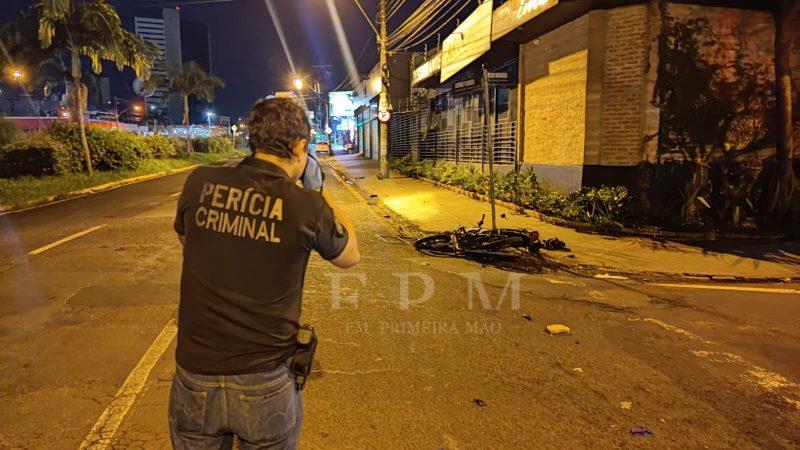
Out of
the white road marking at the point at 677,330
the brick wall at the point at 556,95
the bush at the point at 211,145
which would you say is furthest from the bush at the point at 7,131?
the white road marking at the point at 677,330

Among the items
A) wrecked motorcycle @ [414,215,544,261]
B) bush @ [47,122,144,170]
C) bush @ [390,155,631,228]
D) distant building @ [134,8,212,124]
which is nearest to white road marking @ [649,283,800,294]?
wrecked motorcycle @ [414,215,544,261]

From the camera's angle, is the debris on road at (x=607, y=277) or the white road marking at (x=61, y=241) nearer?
the debris on road at (x=607, y=277)

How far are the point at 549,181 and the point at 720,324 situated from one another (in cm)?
798

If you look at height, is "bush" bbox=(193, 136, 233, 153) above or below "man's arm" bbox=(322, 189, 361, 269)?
above

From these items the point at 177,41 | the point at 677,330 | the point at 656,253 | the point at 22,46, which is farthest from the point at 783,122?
the point at 177,41

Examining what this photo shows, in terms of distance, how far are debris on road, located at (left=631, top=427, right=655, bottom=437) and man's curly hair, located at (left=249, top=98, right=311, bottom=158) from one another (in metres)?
2.75

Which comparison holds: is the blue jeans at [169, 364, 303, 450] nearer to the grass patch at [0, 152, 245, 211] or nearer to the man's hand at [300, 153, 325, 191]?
the man's hand at [300, 153, 325, 191]

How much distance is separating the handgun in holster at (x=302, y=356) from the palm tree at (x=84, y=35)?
2148cm

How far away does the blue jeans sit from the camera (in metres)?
1.81

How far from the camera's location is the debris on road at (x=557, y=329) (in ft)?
16.9

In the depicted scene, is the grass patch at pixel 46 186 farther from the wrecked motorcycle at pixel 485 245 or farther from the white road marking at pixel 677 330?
the white road marking at pixel 677 330

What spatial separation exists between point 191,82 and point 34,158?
27355 millimetres

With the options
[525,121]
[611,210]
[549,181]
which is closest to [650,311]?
[611,210]

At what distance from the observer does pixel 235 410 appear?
1818 mm
